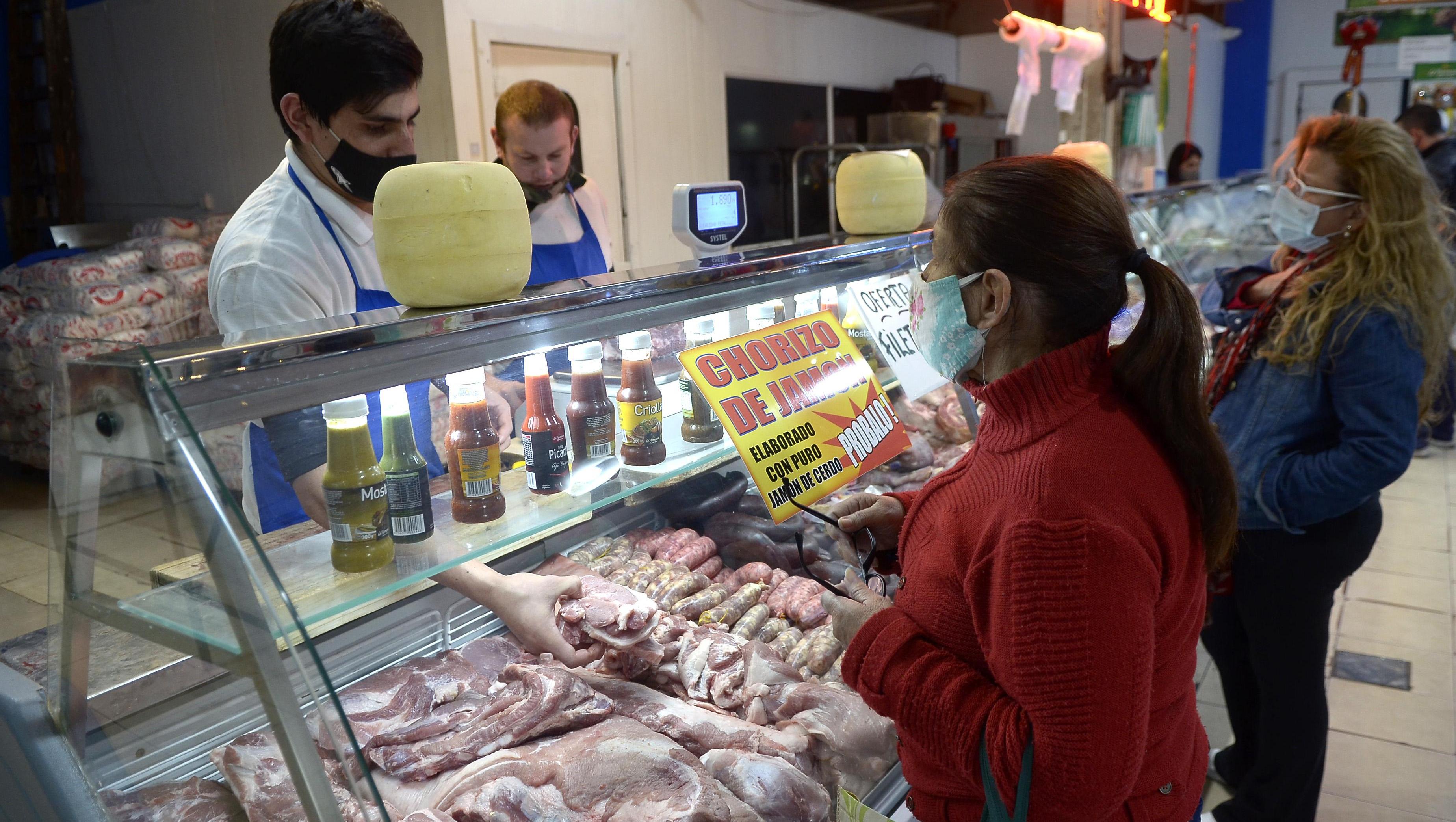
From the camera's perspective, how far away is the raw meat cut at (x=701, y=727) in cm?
167

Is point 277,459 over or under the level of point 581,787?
over

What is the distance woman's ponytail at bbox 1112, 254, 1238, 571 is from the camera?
129cm

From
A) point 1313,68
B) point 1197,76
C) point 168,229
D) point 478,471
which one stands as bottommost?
point 478,471

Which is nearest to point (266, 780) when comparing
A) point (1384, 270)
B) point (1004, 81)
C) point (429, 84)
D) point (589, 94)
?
point (1384, 270)

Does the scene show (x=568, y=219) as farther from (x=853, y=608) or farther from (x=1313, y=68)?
(x=1313, y=68)

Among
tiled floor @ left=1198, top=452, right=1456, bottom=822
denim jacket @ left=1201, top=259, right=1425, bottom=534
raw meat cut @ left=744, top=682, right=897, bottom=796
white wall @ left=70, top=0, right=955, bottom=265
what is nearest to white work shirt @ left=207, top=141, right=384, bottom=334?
raw meat cut @ left=744, top=682, right=897, bottom=796

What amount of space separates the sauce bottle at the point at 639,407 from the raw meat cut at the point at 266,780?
0.72 m

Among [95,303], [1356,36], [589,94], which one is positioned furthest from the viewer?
[1356,36]

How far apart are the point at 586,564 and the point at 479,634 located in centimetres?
27

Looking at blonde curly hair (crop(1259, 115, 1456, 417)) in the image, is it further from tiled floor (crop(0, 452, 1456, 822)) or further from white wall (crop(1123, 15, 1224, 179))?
white wall (crop(1123, 15, 1224, 179))

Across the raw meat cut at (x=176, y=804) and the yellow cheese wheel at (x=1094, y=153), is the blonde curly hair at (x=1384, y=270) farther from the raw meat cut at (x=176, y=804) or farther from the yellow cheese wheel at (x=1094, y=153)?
the raw meat cut at (x=176, y=804)

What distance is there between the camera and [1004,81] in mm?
11375

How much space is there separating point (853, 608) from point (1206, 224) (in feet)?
16.5

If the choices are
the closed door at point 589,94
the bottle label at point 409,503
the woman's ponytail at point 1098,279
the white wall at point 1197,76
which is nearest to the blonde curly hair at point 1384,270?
the woman's ponytail at point 1098,279
